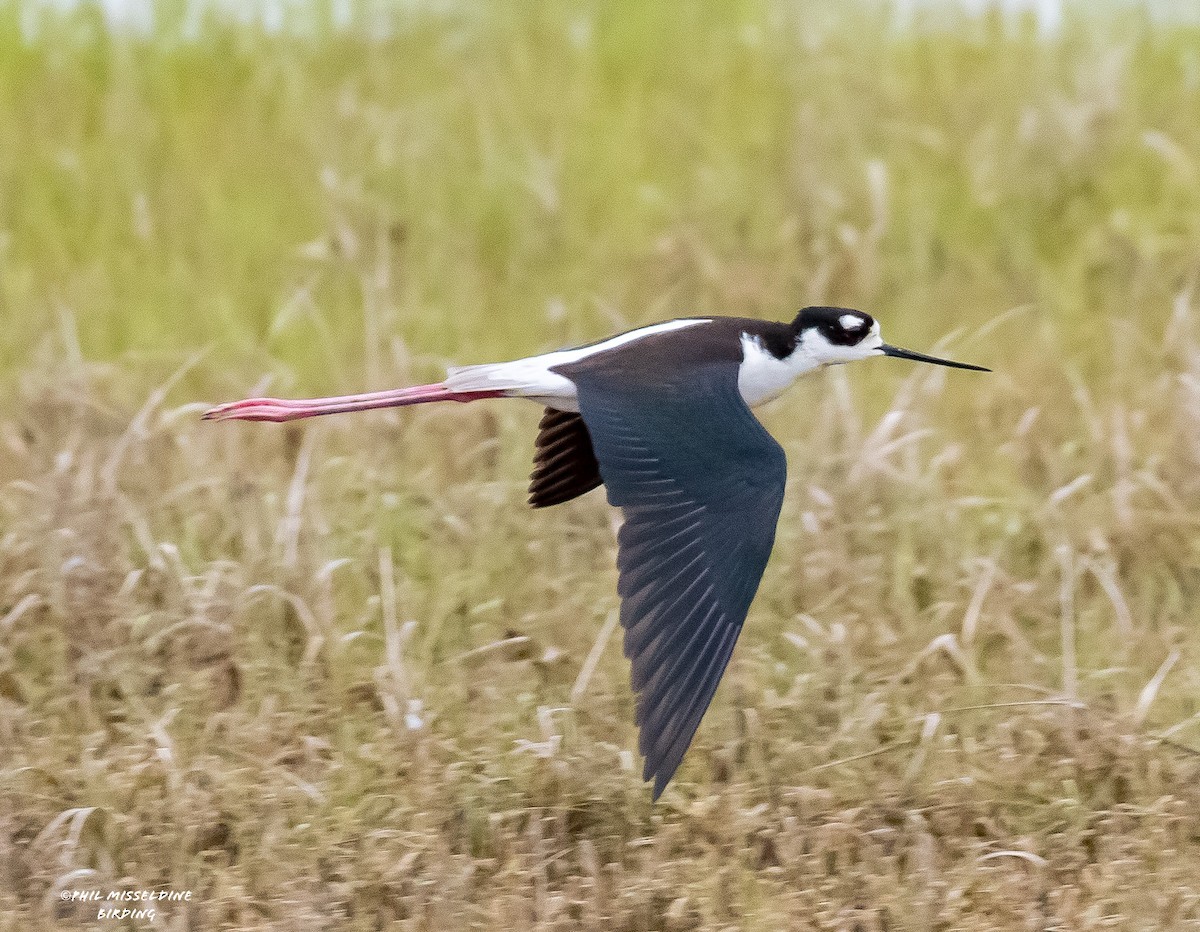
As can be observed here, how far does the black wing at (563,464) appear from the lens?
3.42m

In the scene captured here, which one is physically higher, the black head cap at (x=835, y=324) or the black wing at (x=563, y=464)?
the black head cap at (x=835, y=324)

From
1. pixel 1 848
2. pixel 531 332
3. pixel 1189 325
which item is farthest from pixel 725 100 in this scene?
pixel 1 848

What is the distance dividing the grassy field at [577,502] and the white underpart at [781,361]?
36 cm

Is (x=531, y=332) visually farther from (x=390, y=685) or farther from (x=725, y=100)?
(x=390, y=685)

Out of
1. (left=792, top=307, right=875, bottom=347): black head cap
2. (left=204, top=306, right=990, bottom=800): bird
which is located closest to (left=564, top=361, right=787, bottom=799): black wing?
(left=204, top=306, right=990, bottom=800): bird

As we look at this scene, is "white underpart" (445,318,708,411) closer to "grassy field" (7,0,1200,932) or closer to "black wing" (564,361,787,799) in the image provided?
"black wing" (564,361,787,799)

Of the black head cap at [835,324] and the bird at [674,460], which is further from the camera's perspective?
the black head cap at [835,324]

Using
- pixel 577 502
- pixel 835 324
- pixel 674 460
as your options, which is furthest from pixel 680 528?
pixel 577 502

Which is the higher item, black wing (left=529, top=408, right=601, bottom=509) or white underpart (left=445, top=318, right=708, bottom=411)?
white underpart (left=445, top=318, right=708, bottom=411)

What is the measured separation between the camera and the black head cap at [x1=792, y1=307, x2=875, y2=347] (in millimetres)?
3449

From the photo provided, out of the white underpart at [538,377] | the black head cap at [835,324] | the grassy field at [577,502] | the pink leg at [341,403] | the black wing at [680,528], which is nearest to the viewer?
the black wing at [680,528]

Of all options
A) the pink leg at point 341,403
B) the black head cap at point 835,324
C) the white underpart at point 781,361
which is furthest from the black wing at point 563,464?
the black head cap at point 835,324

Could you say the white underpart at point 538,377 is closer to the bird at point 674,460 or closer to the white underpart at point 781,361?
the bird at point 674,460

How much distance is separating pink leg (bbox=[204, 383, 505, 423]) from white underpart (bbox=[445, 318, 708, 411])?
19 millimetres
